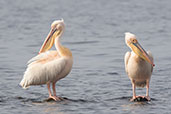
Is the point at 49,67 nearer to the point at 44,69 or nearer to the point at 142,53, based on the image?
the point at 44,69

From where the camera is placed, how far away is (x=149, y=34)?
59.3ft

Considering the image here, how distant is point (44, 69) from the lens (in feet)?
29.6

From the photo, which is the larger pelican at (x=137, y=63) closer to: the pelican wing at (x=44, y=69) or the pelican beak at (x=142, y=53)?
the pelican beak at (x=142, y=53)

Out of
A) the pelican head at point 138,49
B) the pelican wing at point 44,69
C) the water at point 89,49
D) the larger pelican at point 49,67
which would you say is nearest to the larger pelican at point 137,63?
the pelican head at point 138,49

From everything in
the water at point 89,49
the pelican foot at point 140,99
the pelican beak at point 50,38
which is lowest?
the pelican foot at point 140,99

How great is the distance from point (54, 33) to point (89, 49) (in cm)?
569

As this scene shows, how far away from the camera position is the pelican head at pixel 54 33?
9.41 meters

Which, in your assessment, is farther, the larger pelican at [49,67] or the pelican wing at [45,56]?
the pelican wing at [45,56]

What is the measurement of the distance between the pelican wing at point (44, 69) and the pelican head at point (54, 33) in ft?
0.98

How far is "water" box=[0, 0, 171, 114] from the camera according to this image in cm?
900

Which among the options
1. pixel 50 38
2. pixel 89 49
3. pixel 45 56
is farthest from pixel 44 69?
pixel 89 49

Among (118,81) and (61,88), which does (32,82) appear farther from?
(118,81)

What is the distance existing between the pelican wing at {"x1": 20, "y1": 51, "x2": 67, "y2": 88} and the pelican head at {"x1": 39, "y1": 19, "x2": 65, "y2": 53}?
11.8 inches

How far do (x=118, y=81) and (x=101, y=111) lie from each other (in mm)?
2475
